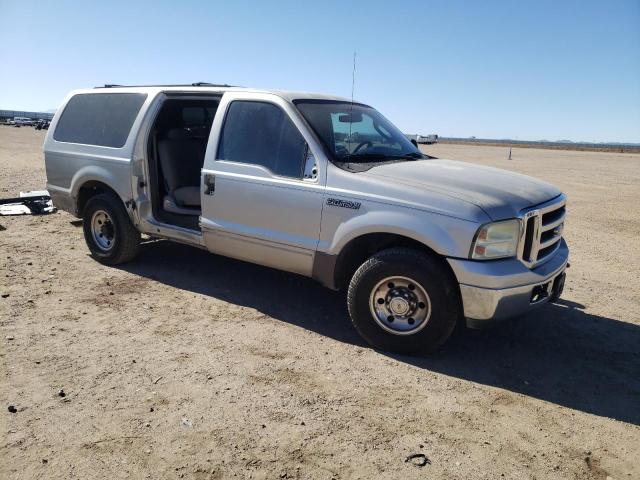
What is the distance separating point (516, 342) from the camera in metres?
4.21

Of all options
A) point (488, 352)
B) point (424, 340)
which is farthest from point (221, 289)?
point (488, 352)

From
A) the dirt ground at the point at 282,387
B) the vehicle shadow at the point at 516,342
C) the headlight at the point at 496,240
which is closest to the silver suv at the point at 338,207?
the headlight at the point at 496,240

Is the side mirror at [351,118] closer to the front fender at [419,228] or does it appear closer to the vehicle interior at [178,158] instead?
the front fender at [419,228]

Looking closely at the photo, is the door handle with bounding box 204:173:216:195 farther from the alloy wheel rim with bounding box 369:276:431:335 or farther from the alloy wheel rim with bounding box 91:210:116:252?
the alloy wheel rim with bounding box 369:276:431:335

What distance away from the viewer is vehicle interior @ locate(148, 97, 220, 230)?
5.55 m

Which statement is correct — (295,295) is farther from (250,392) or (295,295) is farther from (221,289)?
(250,392)

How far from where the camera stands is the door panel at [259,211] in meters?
4.15

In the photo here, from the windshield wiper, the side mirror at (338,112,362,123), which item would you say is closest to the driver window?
the windshield wiper

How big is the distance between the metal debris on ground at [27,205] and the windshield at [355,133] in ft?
19.6

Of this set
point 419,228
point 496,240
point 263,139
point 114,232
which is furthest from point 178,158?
point 496,240

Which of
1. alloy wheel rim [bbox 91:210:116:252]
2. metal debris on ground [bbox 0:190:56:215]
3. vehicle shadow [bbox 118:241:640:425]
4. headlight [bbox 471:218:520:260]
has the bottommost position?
vehicle shadow [bbox 118:241:640:425]

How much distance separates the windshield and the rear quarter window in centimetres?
217

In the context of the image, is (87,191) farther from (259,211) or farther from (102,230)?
(259,211)

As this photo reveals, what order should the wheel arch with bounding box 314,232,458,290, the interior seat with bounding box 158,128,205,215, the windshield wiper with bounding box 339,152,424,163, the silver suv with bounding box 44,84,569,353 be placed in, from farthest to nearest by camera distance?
the interior seat with bounding box 158,128,205,215 → the windshield wiper with bounding box 339,152,424,163 → the wheel arch with bounding box 314,232,458,290 → the silver suv with bounding box 44,84,569,353
